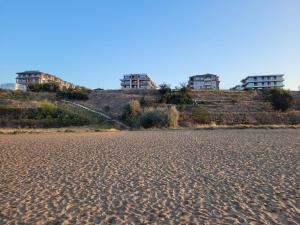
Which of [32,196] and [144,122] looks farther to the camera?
[144,122]

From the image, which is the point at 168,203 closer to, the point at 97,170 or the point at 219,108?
the point at 97,170

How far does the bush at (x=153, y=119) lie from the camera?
1784 inches

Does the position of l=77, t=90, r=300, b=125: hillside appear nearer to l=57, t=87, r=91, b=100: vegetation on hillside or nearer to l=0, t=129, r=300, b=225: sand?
l=57, t=87, r=91, b=100: vegetation on hillside

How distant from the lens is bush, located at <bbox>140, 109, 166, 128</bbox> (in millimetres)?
45312

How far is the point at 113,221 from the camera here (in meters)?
6.65

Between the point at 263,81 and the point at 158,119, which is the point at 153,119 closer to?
the point at 158,119

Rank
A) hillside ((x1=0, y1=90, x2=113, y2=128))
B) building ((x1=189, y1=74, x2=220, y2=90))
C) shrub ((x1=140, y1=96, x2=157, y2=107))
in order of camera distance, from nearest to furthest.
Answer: hillside ((x1=0, y1=90, x2=113, y2=128))
shrub ((x1=140, y1=96, x2=157, y2=107))
building ((x1=189, y1=74, x2=220, y2=90))

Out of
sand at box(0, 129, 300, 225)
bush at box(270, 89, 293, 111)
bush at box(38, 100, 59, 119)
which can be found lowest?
sand at box(0, 129, 300, 225)

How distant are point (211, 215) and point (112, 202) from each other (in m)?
2.50

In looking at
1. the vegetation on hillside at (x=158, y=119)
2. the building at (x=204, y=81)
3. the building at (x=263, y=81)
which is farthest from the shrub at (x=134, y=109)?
the building at (x=204, y=81)

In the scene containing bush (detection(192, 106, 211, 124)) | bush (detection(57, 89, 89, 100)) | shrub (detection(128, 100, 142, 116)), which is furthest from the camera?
bush (detection(57, 89, 89, 100))

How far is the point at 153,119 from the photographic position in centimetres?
4556

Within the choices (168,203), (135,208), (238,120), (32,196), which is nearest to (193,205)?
(168,203)

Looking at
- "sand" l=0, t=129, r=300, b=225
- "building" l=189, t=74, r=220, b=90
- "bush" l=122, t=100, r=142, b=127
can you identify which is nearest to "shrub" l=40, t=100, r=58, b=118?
"bush" l=122, t=100, r=142, b=127
